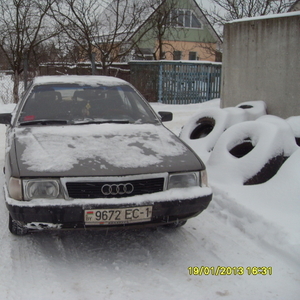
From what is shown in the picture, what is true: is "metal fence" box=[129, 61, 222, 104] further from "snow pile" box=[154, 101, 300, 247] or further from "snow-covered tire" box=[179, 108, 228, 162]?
"snow pile" box=[154, 101, 300, 247]

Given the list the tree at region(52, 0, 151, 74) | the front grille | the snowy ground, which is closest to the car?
the front grille

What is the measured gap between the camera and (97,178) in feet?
9.55

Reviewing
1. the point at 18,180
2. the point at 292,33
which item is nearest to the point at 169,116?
the point at 18,180

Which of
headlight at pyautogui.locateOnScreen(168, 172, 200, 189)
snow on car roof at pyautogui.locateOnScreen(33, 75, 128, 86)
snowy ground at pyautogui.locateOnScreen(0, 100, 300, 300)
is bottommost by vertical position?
snowy ground at pyautogui.locateOnScreen(0, 100, 300, 300)

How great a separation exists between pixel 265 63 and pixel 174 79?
7.51 meters

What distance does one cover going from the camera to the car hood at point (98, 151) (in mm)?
2988

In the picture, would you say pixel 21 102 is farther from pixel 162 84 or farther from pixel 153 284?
pixel 162 84

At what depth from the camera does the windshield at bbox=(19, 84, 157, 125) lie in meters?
4.14

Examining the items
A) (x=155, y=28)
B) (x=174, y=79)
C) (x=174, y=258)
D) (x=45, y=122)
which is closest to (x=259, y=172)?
(x=174, y=258)

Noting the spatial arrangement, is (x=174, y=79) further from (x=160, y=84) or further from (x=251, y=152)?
(x=251, y=152)

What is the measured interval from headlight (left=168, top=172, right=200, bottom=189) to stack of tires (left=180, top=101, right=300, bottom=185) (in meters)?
1.67

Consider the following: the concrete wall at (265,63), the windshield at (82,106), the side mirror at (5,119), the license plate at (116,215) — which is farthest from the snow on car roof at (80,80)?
the concrete wall at (265,63)

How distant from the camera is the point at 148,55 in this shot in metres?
24.6

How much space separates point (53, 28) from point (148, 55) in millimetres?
9872
